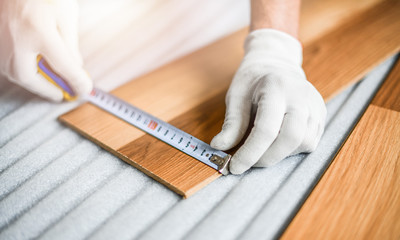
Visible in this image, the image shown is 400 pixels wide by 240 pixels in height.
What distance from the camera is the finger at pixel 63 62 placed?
0.96 metres

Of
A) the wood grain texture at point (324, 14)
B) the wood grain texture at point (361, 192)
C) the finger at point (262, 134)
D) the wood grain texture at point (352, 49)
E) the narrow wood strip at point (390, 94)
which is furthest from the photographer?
the wood grain texture at point (324, 14)

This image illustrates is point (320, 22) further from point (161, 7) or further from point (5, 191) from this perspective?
point (5, 191)

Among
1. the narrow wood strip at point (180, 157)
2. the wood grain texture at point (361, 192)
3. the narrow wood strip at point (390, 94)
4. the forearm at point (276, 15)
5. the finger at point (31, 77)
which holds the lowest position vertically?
the narrow wood strip at point (390, 94)

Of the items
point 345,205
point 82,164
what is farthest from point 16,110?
point 345,205

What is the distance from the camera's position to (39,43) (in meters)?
0.96

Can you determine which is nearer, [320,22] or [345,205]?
[345,205]

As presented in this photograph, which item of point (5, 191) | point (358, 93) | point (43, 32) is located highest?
point (43, 32)

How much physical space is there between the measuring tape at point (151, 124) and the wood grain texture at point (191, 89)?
2 centimetres

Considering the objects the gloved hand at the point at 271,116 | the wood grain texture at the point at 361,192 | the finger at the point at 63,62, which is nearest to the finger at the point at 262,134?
the gloved hand at the point at 271,116

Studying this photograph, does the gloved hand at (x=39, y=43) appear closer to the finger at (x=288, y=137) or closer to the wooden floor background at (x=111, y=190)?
the wooden floor background at (x=111, y=190)

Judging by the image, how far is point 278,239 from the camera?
2.04 feet

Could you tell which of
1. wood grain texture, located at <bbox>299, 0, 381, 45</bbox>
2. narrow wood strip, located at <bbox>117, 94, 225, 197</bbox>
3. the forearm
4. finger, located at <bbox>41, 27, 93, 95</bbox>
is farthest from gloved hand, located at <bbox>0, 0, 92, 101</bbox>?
Answer: wood grain texture, located at <bbox>299, 0, 381, 45</bbox>

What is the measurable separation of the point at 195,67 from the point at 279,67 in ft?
1.40

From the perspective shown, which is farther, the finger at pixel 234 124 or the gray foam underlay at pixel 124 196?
the finger at pixel 234 124
